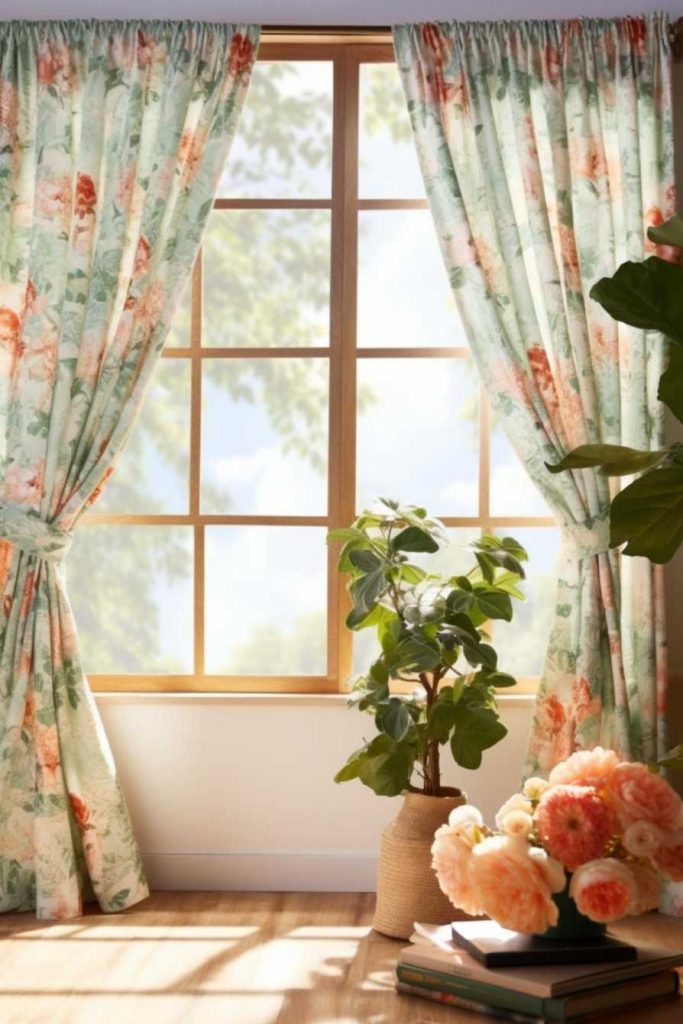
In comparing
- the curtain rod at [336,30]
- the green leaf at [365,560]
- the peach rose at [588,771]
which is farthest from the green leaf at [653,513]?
the curtain rod at [336,30]

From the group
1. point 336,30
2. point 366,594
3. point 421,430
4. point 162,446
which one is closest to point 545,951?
point 366,594

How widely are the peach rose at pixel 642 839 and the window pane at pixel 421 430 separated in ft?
8.01

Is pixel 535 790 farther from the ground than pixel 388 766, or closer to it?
farther from the ground

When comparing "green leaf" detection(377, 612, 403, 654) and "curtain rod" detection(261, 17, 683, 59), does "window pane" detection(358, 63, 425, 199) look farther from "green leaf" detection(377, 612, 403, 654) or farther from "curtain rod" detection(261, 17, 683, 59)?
"green leaf" detection(377, 612, 403, 654)

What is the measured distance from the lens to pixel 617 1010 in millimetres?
1972

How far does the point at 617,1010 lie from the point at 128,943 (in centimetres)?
204

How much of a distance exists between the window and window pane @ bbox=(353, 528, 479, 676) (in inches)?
0.8

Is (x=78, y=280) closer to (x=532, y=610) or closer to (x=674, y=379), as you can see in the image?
(x=532, y=610)

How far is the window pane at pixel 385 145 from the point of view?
4461mm

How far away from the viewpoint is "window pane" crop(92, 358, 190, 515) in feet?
14.7

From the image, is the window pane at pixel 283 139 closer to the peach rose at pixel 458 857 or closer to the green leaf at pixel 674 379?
the green leaf at pixel 674 379

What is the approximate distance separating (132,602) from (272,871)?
100 cm

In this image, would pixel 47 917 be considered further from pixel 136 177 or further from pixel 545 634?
pixel 136 177

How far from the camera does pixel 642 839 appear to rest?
2066mm
